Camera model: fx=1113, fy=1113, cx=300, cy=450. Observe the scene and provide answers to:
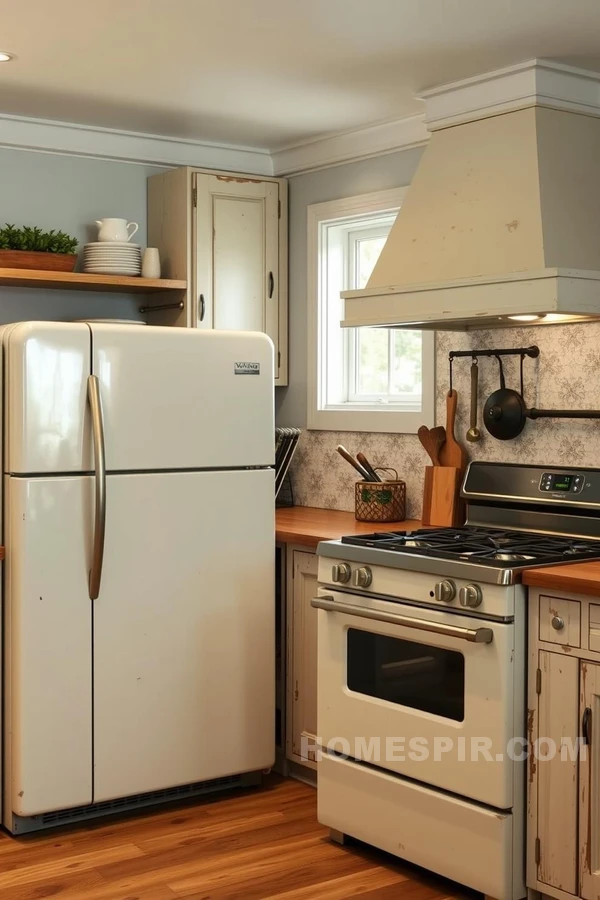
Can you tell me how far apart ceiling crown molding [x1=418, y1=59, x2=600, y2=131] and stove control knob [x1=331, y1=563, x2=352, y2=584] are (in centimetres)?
140

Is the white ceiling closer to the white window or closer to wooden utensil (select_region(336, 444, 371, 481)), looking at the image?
the white window

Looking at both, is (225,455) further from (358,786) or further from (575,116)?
(575,116)

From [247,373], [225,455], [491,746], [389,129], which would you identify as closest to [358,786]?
[491,746]

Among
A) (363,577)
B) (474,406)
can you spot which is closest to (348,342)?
(474,406)

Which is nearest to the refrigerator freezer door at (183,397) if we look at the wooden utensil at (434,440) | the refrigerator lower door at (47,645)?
the refrigerator lower door at (47,645)

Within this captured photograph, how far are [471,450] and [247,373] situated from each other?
2.65ft

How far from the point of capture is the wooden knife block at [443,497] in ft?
12.2

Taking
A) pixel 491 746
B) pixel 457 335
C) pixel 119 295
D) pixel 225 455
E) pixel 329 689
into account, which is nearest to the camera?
pixel 491 746

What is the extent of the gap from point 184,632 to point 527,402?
1314mm

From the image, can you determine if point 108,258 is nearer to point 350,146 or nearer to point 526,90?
point 350,146

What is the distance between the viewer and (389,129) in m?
3.98

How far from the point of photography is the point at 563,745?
2662mm

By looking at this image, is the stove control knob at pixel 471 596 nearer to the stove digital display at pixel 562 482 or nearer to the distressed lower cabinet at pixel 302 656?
the stove digital display at pixel 562 482

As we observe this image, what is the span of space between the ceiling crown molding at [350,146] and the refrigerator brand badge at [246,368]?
1.01 meters
